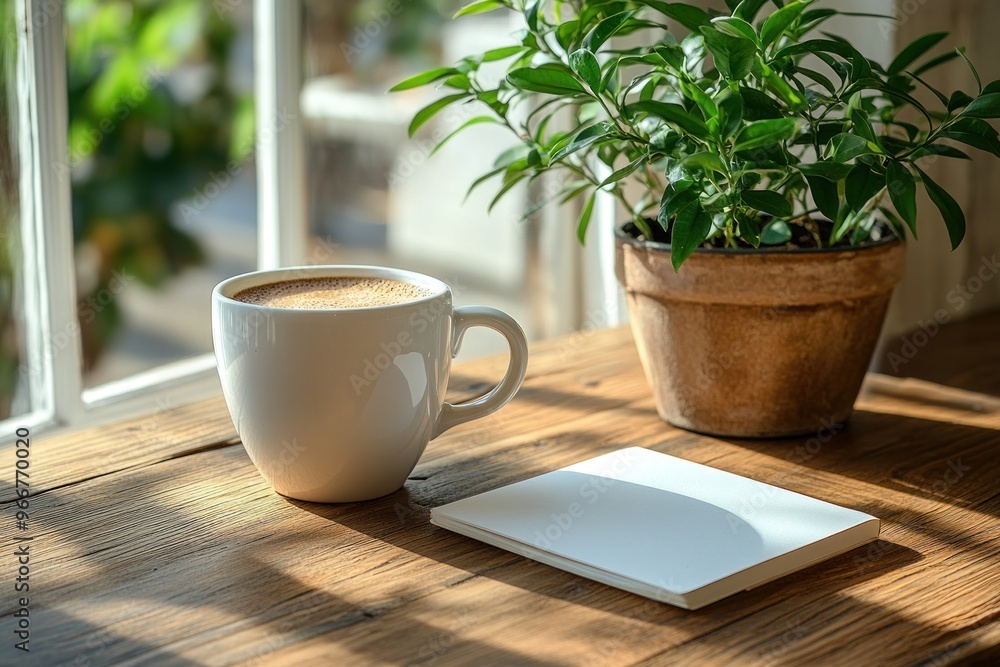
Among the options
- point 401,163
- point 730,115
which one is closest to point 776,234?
point 730,115

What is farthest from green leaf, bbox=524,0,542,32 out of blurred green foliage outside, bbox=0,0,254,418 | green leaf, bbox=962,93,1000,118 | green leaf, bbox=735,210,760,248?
blurred green foliage outside, bbox=0,0,254,418

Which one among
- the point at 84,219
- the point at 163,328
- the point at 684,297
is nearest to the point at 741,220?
the point at 684,297

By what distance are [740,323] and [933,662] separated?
0.34 metres

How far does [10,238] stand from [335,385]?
71 cm

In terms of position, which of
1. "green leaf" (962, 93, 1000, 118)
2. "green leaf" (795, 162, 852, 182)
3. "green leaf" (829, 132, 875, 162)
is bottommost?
"green leaf" (795, 162, 852, 182)

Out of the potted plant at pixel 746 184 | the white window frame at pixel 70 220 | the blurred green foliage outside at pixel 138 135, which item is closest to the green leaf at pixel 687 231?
the potted plant at pixel 746 184

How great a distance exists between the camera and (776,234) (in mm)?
847

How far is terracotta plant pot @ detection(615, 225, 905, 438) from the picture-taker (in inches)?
31.7

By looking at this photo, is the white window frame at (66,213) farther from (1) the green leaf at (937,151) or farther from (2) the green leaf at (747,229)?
(1) the green leaf at (937,151)

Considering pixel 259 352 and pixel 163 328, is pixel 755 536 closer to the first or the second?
pixel 259 352

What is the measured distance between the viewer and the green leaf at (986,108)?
721 mm

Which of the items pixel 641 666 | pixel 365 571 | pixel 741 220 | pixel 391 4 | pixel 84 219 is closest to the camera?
pixel 641 666

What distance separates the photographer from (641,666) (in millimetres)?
523

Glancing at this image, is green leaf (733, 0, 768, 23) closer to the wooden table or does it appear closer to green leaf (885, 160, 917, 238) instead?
green leaf (885, 160, 917, 238)
